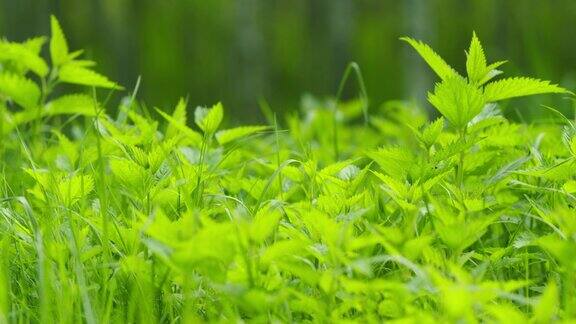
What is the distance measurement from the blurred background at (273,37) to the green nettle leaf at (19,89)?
438 inches

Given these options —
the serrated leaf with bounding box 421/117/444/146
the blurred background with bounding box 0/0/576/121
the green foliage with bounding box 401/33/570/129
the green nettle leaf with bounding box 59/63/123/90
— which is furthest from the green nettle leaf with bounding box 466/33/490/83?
the blurred background with bounding box 0/0/576/121

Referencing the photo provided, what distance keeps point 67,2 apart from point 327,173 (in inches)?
650

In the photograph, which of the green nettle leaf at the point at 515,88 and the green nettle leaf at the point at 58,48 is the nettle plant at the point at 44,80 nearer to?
the green nettle leaf at the point at 58,48

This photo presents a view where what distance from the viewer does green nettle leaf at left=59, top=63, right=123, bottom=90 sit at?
7.26ft

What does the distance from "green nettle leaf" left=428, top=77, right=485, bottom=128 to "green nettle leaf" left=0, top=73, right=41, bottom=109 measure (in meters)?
1.07

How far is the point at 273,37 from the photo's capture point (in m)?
18.5

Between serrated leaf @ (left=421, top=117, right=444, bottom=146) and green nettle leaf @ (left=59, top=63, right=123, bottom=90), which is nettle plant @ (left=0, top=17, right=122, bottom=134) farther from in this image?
serrated leaf @ (left=421, top=117, right=444, bottom=146)

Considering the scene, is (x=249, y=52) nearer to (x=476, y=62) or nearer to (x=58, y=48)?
(x=58, y=48)

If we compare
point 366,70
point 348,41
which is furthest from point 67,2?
point 348,41

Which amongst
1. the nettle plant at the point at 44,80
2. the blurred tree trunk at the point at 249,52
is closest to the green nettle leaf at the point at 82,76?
the nettle plant at the point at 44,80

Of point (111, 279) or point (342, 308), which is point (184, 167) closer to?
point (111, 279)

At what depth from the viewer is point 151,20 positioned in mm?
17328

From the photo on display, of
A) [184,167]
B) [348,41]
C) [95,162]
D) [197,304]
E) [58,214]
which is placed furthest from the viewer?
[348,41]

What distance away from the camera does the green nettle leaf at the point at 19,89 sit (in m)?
2.27
